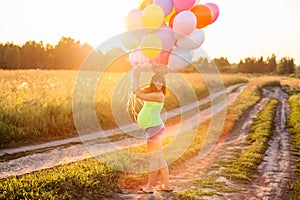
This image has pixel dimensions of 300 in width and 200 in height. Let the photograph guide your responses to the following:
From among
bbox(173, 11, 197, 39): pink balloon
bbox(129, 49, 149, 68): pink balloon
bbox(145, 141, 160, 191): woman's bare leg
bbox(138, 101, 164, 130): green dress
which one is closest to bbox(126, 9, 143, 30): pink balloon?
bbox(129, 49, 149, 68): pink balloon

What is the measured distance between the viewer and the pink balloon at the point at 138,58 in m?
6.16

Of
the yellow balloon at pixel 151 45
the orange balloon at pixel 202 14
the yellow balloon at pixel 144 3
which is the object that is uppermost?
the yellow balloon at pixel 144 3

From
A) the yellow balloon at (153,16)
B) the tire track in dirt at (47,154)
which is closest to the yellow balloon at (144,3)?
the yellow balloon at (153,16)

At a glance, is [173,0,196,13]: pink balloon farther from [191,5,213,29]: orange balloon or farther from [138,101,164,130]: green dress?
[138,101,164,130]: green dress

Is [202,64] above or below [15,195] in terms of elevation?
above

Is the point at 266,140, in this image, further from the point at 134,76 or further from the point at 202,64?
the point at 134,76

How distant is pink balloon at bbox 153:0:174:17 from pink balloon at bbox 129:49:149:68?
0.82 metres

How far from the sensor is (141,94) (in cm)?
605

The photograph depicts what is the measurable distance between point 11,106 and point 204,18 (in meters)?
9.46

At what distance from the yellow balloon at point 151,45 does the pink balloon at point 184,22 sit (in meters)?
0.38

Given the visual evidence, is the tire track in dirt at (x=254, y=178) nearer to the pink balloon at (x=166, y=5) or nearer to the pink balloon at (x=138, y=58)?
the pink balloon at (x=138, y=58)

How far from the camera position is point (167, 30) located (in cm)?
609

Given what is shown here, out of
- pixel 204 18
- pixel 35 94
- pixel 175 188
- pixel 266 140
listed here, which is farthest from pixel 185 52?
pixel 35 94

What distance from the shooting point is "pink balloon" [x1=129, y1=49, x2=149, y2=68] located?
6.16 m
